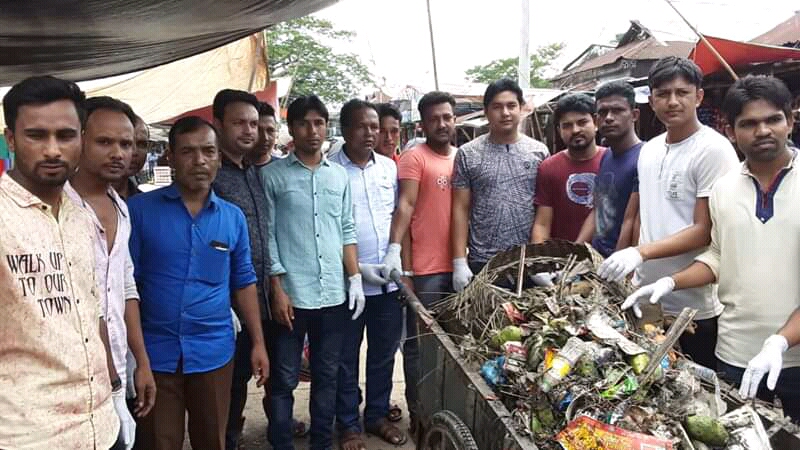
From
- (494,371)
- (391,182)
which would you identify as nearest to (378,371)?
(391,182)

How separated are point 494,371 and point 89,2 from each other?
2787 mm

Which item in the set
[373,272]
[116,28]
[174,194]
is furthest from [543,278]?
[116,28]

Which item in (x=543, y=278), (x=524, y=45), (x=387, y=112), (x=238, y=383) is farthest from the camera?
(x=524, y=45)

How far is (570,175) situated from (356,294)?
59.3 inches

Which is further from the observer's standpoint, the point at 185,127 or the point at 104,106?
the point at 185,127

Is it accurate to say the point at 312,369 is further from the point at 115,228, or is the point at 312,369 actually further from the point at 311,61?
the point at 311,61

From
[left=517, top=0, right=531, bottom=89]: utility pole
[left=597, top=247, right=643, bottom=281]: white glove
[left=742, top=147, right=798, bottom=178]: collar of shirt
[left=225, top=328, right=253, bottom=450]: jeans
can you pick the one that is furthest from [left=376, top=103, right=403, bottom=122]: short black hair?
[left=517, top=0, right=531, bottom=89]: utility pole

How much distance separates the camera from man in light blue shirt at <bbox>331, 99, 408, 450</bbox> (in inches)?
135

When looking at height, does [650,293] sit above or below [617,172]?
below

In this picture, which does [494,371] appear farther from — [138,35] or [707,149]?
[138,35]

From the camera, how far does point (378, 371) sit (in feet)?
11.9

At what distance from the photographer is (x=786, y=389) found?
7.65ft

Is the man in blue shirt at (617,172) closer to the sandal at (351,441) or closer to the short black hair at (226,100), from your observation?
the sandal at (351,441)

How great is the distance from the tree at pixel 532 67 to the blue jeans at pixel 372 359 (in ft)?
85.7
